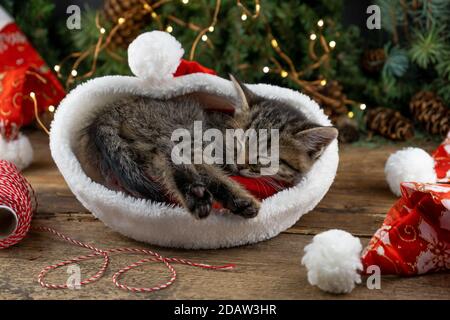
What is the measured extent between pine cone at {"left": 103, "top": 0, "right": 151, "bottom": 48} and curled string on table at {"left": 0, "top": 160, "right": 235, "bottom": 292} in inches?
37.6

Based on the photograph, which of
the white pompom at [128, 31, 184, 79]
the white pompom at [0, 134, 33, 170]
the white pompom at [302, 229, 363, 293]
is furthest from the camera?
the white pompom at [0, 134, 33, 170]

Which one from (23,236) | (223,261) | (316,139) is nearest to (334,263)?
(223,261)

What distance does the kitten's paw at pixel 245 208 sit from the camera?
1.32 m

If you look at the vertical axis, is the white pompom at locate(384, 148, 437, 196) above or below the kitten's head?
below

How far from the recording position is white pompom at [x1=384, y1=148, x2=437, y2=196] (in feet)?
5.57

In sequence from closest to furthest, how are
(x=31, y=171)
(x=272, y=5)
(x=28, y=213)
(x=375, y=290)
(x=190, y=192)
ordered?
(x=375, y=290) → (x=190, y=192) → (x=28, y=213) → (x=31, y=171) → (x=272, y=5)

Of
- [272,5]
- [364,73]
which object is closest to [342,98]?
[364,73]

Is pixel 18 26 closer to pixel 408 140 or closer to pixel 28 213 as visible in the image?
pixel 28 213

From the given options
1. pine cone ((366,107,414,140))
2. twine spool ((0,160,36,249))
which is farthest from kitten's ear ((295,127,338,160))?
pine cone ((366,107,414,140))

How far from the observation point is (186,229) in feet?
4.35

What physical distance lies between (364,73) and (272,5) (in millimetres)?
494

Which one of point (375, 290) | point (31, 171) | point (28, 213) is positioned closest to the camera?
point (375, 290)

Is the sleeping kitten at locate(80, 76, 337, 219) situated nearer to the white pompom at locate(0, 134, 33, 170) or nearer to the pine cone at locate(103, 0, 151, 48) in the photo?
the white pompom at locate(0, 134, 33, 170)

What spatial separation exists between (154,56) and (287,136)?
394 mm
